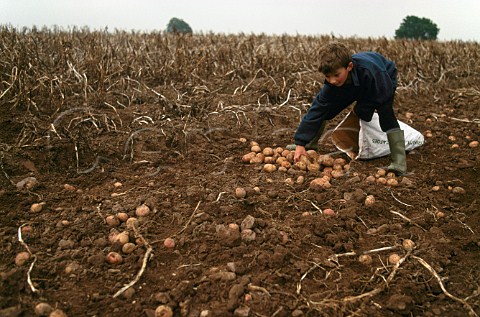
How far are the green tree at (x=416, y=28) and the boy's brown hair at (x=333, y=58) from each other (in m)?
30.0

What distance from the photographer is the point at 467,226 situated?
207cm

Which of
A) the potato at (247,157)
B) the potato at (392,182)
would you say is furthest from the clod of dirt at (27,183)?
the potato at (392,182)

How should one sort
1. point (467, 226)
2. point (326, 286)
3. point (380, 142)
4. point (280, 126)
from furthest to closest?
point (280, 126) → point (380, 142) → point (467, 226) → point (326, 286)

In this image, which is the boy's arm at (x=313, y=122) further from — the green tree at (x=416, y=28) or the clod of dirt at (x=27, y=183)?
the green tree at (x=416, y=28)

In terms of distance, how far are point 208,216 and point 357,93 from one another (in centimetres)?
132

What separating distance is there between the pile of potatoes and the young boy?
0.25 ft

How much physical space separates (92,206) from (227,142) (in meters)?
1.26

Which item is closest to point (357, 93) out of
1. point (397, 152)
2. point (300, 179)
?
point (397, 152)

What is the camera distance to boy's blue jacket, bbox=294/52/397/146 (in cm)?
254

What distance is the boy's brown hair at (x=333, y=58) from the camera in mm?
2418

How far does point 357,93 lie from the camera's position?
2.63m

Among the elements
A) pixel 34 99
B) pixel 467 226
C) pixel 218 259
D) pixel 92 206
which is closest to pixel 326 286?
pixel 218 259

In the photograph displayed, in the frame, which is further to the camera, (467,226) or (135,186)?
(135,186)

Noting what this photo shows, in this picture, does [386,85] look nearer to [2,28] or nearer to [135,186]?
[135,186]
